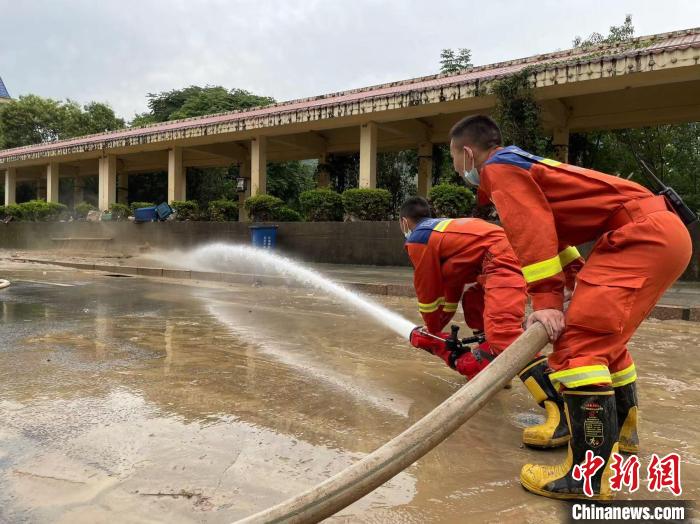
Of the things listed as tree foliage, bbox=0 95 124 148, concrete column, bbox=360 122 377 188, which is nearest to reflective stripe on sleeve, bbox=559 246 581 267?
concrete column, bbox=360 122 377 188

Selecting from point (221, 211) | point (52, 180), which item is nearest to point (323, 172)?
point (221, 211)

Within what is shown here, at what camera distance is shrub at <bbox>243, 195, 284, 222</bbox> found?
15.2m

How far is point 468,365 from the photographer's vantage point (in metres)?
3.39

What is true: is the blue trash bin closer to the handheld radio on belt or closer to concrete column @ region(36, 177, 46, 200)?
the handheld radio on belt

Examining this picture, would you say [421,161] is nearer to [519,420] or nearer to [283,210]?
[283,210]

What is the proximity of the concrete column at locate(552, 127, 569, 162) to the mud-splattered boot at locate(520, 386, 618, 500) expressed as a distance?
42.9 feet

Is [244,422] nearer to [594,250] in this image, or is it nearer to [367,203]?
[594,250]

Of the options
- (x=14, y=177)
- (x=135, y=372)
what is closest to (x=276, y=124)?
(x=135, y=372)

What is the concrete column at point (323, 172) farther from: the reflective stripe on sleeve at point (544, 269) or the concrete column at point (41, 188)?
the concrete column at point (41, 188)

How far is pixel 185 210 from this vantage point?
17891mm

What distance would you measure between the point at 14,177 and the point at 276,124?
18081mm

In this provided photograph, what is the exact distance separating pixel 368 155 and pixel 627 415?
499 inches

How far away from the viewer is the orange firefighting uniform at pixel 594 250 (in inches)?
79.0

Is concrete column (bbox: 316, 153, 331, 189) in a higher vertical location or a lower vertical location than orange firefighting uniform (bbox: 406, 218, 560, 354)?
higher
